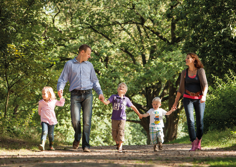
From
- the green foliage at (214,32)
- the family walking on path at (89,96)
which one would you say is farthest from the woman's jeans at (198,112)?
the green foliage at (214,32)

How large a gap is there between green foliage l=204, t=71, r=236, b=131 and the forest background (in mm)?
32

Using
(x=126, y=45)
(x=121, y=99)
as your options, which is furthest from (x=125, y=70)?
(x=121, y=99)

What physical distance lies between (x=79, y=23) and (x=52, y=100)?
12.5 metres

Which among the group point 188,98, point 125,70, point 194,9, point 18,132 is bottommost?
point 18,132

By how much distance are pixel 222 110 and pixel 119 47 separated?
10160 millimetres

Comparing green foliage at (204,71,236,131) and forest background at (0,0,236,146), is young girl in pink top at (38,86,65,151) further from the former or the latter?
green foliage at (204,71,236,131)

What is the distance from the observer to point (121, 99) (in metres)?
7.81

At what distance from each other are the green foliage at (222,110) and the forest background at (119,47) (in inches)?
1.2

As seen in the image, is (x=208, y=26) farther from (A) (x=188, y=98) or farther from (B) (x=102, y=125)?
Result: (B) (x=102, y=125)

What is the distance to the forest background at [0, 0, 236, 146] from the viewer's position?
35.4ft

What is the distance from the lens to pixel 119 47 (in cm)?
1983

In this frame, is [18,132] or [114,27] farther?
[114,27]

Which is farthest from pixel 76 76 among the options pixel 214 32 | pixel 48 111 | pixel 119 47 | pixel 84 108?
pixel 119 47

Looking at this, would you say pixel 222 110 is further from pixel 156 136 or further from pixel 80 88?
pixel 80 88
